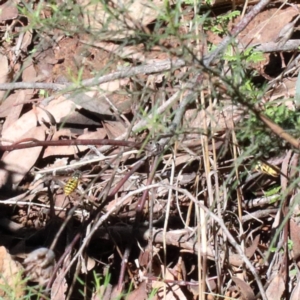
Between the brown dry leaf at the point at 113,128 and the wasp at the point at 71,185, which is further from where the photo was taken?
the brown dry leaf at the point at 113,128

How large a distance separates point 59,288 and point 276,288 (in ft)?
2.77

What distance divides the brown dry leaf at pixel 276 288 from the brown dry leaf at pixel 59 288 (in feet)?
2.62

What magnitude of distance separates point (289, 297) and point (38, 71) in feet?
6.01

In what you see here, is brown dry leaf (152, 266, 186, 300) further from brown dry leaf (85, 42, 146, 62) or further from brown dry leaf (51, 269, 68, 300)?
brown dry leaf (85, 42, 146, 62)

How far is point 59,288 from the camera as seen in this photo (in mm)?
2328

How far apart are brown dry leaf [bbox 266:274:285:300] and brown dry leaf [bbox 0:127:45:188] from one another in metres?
1.32

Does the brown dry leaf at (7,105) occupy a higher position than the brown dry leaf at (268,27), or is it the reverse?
the brown dry leaf at (268,27)

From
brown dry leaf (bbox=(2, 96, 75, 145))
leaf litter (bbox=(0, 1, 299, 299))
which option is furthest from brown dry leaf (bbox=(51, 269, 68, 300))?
brown dry leaf (bbox=(2, 96, 75, 145))

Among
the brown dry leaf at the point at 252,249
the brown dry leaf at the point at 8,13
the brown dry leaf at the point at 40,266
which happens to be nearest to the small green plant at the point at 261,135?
the brown dry leaf at the point at 252,249

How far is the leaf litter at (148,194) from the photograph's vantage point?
7.25ft

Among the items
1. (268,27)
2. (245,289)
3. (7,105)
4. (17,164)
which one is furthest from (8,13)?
(245,289)

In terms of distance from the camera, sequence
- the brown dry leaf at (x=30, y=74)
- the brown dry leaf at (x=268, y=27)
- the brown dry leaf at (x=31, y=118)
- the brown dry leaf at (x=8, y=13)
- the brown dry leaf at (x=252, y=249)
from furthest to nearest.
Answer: the brown dry leaf at (x=8, y=13)
the brown dry leaf at (x=30, y=74)
the brown dry leaf at (x=31, y=118)
the brown dry leaf at (x=268, y=27)
the brown dry leaf at (x=252, y=249)

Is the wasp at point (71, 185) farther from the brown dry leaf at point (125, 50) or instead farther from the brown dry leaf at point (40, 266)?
the brown dry leaf at point (125, 50)

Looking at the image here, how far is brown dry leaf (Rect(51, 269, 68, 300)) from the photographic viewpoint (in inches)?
89.4
